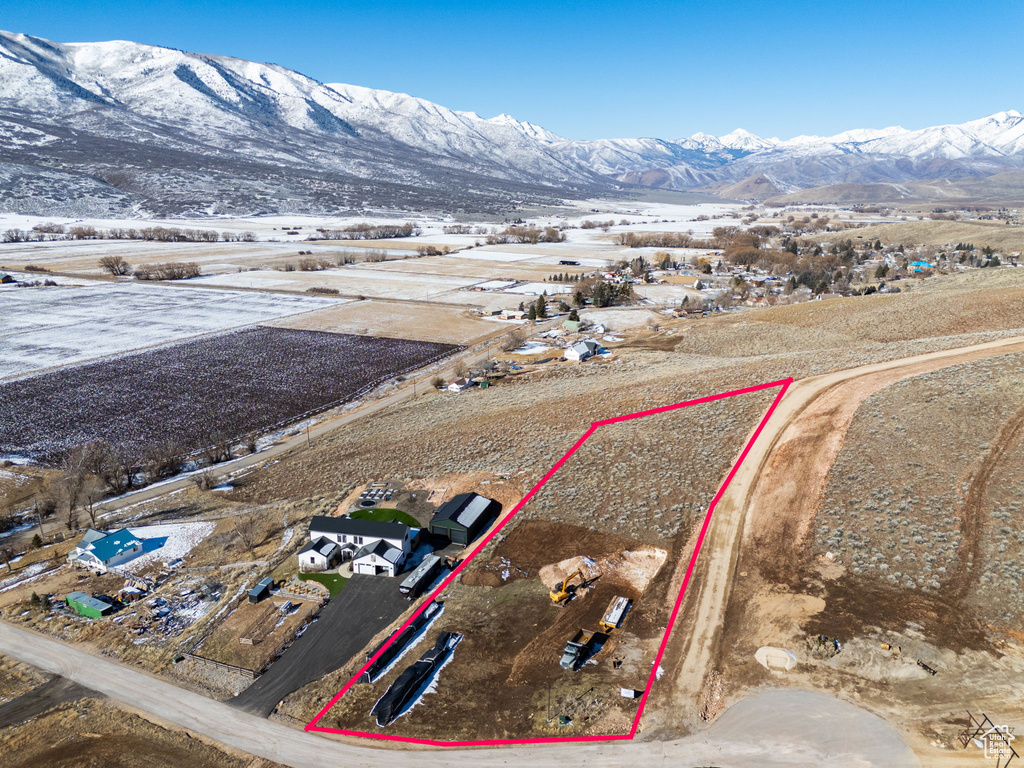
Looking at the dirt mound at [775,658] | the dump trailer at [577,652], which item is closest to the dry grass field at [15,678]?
the dump trailer at [577,652]

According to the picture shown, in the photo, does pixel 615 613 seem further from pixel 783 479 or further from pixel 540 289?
pixel 540 289

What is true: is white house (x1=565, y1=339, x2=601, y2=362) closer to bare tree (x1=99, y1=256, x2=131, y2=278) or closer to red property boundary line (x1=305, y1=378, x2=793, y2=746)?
red property boundary line (x1=305, y1=378, x2=793, y2=746)

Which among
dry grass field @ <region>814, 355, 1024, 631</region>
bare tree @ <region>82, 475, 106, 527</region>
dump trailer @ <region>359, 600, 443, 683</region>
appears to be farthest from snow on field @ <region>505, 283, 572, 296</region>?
dump trailer @ <region>359, 600, 443, 683</region>

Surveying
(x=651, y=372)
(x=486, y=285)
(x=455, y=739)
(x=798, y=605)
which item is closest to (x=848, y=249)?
(x=486, y=285)

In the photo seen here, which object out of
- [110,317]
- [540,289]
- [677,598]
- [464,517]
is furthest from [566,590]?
[540,289]

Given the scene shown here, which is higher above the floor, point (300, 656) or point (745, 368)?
point (745, 368)

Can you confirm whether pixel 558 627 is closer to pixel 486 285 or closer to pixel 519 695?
pixel 519 695
